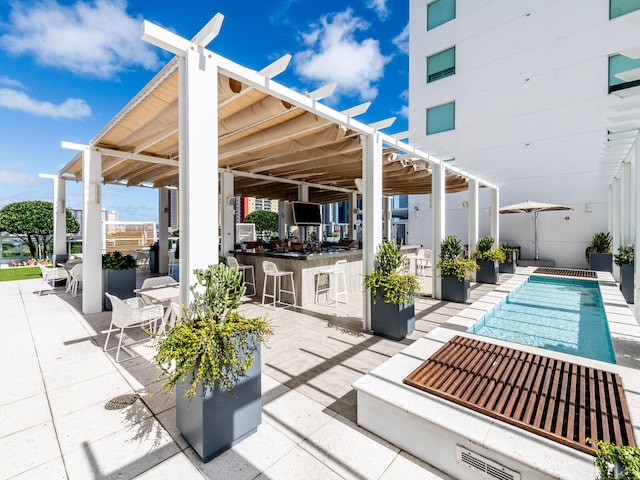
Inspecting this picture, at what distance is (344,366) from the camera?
123 inches

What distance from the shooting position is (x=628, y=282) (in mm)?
5457

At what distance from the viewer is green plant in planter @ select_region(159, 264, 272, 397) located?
1796mm

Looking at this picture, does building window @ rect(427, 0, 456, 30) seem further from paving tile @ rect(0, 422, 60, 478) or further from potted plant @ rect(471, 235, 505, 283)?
paving tile @ rect(0, 422, 60, 478)

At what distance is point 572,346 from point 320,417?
3636 mm

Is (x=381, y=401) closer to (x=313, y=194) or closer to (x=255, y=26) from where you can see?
(x=255, y=26)

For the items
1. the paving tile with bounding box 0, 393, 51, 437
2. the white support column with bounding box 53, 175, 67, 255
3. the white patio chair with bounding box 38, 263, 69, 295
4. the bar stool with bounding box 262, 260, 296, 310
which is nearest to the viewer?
the paving tile with bounding box 0, 393, 51, 437

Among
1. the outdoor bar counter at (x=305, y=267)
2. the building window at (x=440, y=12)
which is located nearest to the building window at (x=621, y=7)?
the building window at (x=440, y=12)

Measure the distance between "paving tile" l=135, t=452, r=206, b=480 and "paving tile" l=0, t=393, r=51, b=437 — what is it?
3.92 feet

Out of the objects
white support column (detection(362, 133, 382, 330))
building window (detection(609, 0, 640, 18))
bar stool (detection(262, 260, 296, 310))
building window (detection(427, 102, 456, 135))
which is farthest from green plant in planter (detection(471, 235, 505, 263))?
building window (detection(609, 0, 640, 18))

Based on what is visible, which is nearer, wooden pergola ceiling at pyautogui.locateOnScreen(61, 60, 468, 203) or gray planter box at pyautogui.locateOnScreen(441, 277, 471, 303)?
wooden pergola ceiling at pyautogui.locateOnScreen(61, 60, 468, 203)

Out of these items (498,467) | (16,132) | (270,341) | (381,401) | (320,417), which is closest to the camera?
(498,467)

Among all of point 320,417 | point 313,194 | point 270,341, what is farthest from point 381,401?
point 313,194

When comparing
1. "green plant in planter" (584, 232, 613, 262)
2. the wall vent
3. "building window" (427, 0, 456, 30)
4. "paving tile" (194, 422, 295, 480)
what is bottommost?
"paving tile" (194, 422, 295, 480)

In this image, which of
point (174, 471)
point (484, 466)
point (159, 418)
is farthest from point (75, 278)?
point (484, 466)
